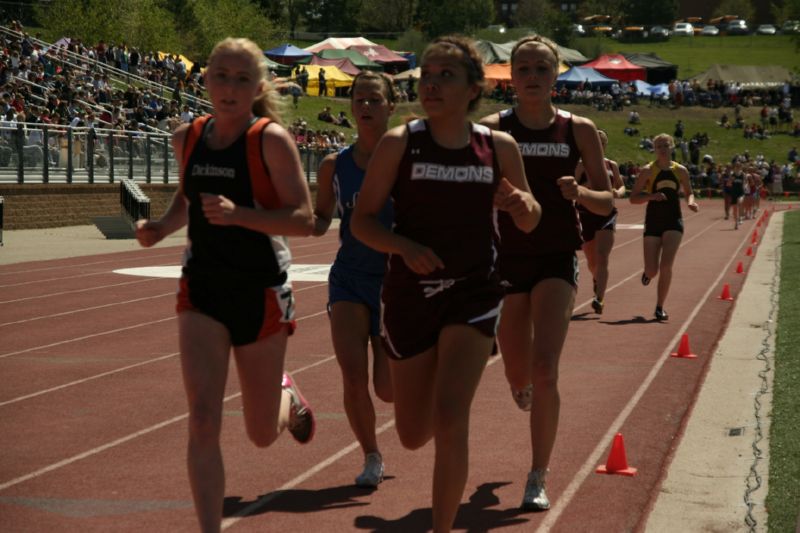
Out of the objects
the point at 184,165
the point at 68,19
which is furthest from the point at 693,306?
the point at 68,19

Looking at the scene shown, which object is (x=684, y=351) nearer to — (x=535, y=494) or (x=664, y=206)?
(x=664, y=206)

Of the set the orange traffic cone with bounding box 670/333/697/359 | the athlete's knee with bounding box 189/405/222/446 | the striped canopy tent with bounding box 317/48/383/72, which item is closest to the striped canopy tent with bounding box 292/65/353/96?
the striped canopy tent with bounding box 317/48/383/72

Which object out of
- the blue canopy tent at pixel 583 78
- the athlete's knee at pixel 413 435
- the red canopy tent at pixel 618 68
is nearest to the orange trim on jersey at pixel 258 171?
the athlete's knee at pixel 413 435

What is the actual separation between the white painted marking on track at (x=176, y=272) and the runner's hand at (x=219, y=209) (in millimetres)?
14183

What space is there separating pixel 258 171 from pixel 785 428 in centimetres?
473

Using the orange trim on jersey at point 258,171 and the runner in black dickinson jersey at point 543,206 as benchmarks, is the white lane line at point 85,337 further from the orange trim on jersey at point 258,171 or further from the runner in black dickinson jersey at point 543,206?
the orange trim on jersey at point 258,171

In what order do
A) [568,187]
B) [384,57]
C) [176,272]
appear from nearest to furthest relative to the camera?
[568,187] < [176,272] < [384,57]

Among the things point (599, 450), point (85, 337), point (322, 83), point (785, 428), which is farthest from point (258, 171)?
point (322, 83)

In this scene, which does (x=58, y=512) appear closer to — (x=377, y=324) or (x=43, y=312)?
(x=377, y=324)

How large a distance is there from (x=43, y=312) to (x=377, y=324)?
29.1 ft

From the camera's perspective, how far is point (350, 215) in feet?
21.5

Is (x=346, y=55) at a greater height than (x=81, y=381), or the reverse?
(x=346, y=55)

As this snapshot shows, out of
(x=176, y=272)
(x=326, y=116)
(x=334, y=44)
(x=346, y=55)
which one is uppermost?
(x=334, y=44)

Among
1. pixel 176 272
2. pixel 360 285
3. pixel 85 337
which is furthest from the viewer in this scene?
pixel 176 272
